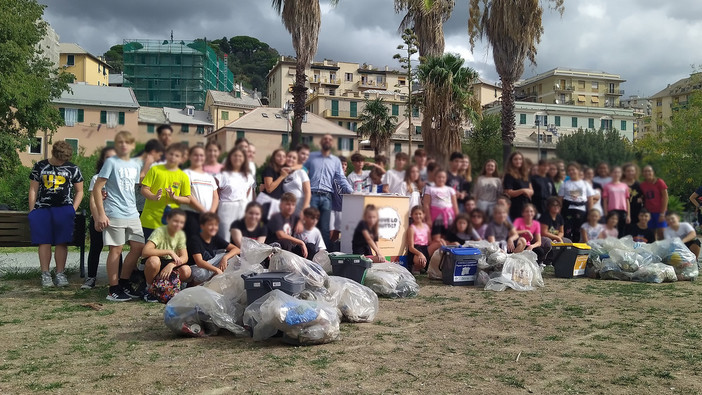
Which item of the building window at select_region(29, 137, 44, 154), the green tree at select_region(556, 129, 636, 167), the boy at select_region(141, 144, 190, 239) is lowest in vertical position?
the boy at select_region(141, 144, 190, 239)

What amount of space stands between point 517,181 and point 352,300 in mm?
2960

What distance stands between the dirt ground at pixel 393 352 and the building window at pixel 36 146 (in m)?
22.2

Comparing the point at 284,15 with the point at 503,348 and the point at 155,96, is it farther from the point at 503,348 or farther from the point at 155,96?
the point at 503,348

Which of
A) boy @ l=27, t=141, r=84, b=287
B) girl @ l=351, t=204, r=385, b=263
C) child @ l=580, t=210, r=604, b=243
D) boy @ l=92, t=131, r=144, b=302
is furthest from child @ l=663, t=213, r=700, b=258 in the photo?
boy @ l=27, t=141, r=84, b=287

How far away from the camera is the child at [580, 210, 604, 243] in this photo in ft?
23.9

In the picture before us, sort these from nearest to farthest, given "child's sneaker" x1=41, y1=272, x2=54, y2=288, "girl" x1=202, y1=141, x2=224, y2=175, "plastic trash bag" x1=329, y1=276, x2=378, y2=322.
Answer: "plastic trash bag" x1=329, y1=276, x2=378, y2=322
"girl" x1=202, y1=141, x2=224, y2=175
"child's sneaker" x1=41, y1=272, x2=54, y2=288

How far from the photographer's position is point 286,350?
3.94 meters

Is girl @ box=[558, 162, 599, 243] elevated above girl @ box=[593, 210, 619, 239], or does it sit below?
above

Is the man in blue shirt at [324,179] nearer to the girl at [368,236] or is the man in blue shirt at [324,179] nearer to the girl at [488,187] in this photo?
the girl at [368,236]

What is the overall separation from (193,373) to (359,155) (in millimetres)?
3926

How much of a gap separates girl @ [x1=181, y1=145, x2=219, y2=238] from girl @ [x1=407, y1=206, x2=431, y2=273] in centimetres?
272

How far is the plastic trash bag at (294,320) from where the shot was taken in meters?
4.01

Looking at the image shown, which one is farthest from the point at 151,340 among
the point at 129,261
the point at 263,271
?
the point at 129,261

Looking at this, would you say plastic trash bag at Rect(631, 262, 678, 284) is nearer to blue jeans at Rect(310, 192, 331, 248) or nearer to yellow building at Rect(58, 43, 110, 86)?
blue jeans at Rect(310, 192, 331, 248)
